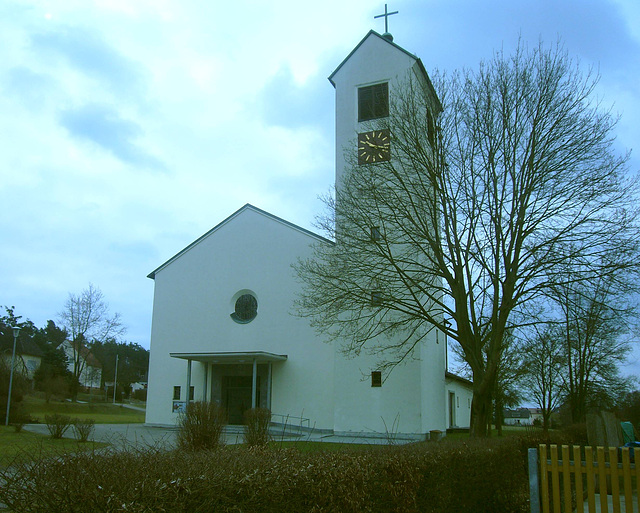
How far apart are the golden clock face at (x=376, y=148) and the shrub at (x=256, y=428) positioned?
1011 cm

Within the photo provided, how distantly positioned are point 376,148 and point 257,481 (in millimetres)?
16358

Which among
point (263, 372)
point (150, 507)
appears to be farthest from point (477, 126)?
point (263, 372)

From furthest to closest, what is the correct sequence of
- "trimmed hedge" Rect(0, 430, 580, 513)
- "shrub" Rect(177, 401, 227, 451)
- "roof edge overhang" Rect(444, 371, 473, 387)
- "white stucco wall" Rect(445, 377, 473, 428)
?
"white stucco wall" Rect(445, 377, 473, 428) → "roof edge overhang" Rect(444, 371, 473, 387) → "shrub" Rect(177, 401, 227, 451) → "trimmed hedge" Rect(0, 430, 580, 513)

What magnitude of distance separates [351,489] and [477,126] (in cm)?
1408

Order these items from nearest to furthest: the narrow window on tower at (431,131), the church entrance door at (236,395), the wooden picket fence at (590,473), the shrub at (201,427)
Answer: the wooden picket fence at (590,473)
the shrub at (201,427)
the narrow window on tower at (431,131)
the church entrance door at (236,395)

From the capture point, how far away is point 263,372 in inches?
1161

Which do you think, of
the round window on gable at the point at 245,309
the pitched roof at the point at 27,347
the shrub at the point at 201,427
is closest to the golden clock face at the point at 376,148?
the shrub at the point at 201,427

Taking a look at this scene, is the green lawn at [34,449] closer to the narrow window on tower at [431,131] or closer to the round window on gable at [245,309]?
the round window on gable at [245,309]

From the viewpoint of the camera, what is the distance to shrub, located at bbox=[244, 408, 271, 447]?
11445 mm

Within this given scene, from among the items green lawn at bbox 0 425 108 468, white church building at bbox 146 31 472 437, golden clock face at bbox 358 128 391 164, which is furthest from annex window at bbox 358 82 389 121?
green lawn at bbox 0 425 108 468

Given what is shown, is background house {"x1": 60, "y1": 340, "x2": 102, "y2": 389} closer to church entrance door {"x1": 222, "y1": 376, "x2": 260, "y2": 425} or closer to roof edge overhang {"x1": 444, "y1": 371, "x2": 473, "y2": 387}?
church entrance door {"x1": 222, "y1": 376, "x2": 260, "y2": 425}

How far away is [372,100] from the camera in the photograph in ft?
90.2

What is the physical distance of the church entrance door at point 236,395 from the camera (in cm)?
2979

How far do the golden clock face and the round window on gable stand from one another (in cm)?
1147
